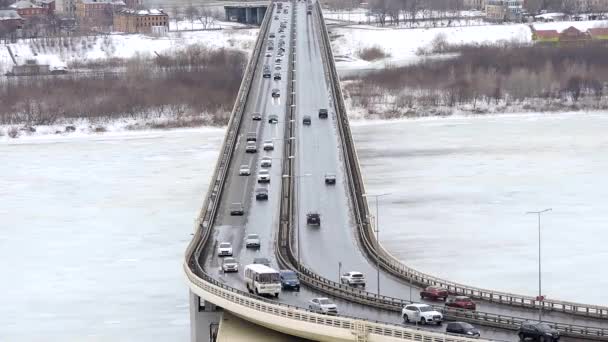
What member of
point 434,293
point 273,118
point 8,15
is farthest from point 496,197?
point 8,15

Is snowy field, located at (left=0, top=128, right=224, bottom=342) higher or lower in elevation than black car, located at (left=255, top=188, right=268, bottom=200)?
lower

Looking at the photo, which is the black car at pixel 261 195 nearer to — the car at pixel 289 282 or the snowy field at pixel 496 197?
the snowy field at pixel 496 197

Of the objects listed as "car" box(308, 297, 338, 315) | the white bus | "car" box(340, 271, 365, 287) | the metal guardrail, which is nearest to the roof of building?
the metal guardrail

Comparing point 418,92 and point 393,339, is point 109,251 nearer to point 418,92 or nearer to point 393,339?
point 393,339

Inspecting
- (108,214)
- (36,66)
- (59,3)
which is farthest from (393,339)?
(59,3)

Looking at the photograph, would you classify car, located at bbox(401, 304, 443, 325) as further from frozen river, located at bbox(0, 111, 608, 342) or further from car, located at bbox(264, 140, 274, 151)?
car, located at bbox(264, 140, 274, 151)

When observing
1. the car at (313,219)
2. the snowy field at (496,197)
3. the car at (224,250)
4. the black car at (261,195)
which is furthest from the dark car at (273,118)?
the car at (224,250)

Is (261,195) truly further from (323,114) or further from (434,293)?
(323,114)

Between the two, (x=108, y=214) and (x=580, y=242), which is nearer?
(x=580, y=242)
